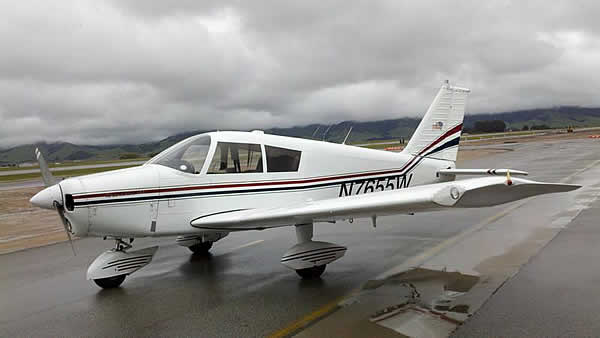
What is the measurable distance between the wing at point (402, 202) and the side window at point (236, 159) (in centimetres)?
61

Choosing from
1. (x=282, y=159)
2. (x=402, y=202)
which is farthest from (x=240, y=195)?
(x=402, y=202)

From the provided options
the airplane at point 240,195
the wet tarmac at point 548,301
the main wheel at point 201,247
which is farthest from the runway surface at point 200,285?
the wet tarmac at point 548,301

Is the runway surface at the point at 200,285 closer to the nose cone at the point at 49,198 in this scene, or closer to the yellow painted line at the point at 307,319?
the yellow painted line at the point at 307,319

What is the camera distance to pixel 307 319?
4.29 meters

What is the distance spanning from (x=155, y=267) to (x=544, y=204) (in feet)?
29.0

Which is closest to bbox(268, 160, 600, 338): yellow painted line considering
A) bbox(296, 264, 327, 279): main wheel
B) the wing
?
bbox(296, 264, 327, 279): main wheel

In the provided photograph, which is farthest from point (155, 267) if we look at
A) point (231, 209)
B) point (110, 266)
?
point (231, 209)

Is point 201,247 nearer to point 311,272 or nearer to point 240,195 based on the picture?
point 240,195

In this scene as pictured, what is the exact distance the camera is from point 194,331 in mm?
4180

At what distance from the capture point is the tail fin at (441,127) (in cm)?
840

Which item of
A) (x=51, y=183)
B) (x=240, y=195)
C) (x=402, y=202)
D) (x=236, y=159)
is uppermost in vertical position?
(x=236, y=159)

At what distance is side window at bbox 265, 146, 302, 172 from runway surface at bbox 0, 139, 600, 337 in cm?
150

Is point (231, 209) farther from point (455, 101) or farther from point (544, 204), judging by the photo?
point (544, 204)

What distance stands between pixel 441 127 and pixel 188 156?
5.28 meters
